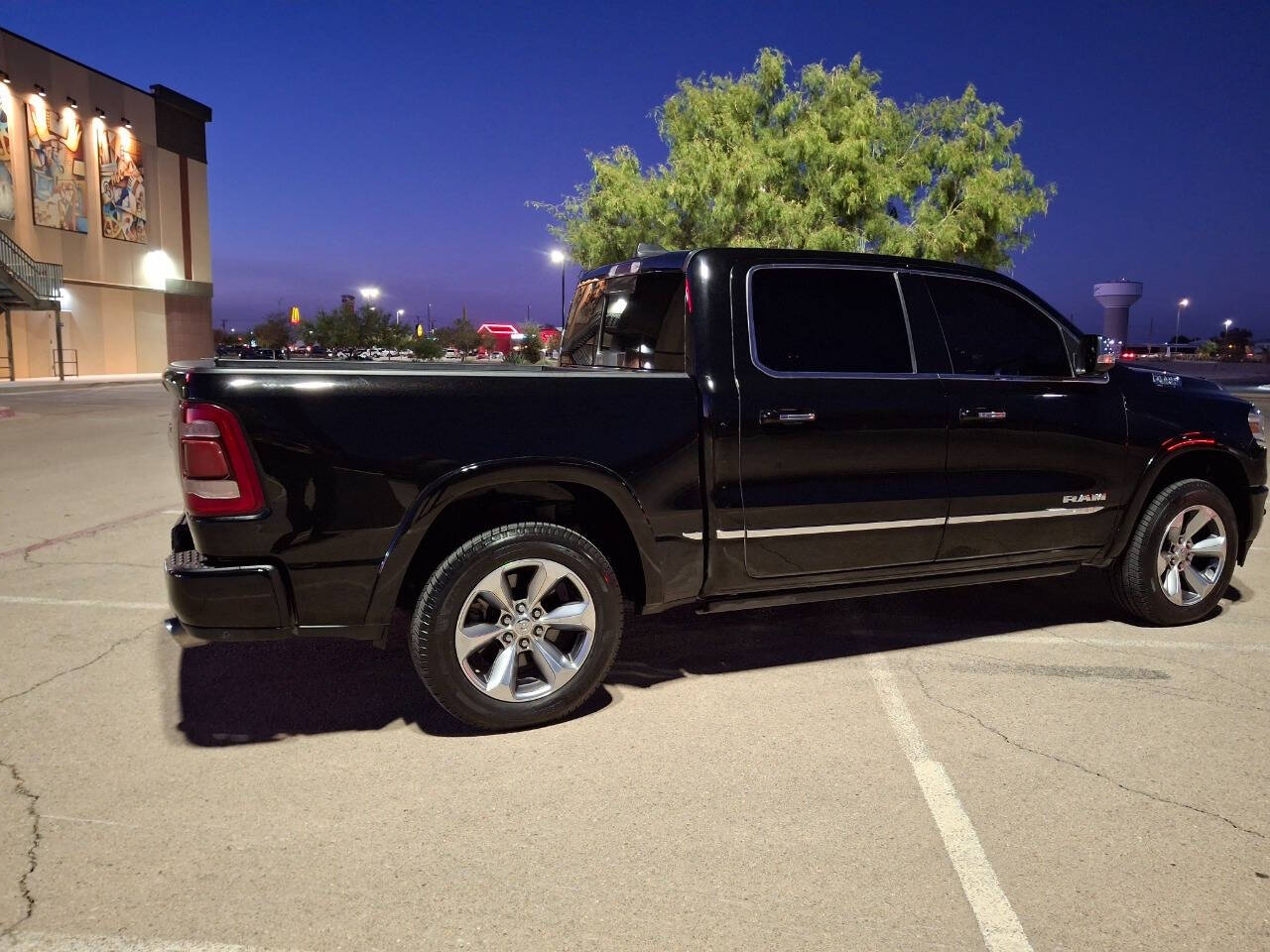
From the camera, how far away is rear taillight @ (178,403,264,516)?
3229 mm

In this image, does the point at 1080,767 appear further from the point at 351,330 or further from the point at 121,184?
the point at 351,330

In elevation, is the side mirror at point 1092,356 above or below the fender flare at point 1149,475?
above

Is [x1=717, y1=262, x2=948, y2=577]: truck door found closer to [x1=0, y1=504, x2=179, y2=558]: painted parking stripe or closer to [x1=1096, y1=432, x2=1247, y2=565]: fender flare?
[x1=1096, y1=432, x2=1247, y2=565]: fender flare

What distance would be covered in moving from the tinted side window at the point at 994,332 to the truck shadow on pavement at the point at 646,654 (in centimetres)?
144

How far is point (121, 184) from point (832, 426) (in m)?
50.2

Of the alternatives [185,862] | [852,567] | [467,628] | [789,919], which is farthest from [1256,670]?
[185,862]

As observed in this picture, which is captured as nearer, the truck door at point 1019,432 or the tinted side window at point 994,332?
the truck door at point 1019,432

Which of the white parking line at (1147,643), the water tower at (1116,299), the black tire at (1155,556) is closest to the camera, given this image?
the white parking line at (1147,643)

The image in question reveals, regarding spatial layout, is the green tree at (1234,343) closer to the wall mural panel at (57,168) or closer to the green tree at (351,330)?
the green tree at (351,330)

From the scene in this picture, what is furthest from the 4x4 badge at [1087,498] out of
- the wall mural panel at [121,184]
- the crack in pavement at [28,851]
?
the wall mural panel at [121,184]

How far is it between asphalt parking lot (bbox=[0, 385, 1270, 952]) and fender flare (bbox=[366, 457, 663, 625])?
616 millimetres

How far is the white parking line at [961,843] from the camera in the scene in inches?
97.8

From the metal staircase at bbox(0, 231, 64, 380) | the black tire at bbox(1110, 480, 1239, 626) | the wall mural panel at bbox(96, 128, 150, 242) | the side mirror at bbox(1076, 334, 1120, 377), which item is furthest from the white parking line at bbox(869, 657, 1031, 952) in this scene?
the wall mural panel at bbox(96, 128, 150, 242)

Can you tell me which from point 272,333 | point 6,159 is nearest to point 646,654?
point 6,159
